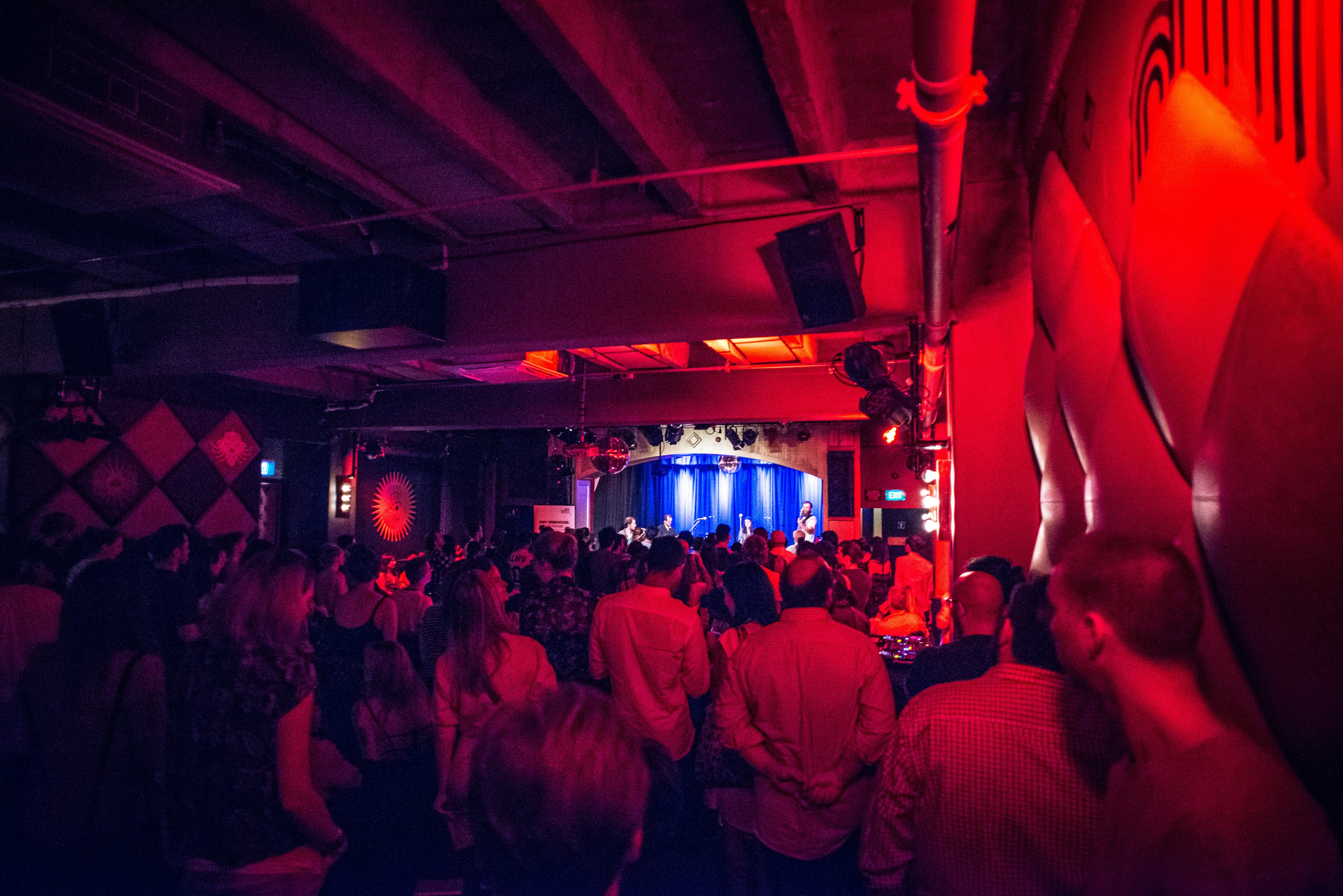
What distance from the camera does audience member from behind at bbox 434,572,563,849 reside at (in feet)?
8.75

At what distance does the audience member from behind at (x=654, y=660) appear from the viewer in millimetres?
3156

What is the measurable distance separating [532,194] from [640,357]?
450 centimetres

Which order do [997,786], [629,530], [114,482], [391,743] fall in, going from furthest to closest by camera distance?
1. [629,530]
2. [114,482]
3. [391,743]
4. [997,786]

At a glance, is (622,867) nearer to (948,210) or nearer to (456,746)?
(456,746)

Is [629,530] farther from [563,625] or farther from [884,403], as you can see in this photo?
[563,625]

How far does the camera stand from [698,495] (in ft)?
62.3

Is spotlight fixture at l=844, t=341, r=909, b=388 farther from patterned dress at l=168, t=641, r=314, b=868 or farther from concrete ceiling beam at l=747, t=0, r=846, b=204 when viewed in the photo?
patterned dress at l=168, t=641, r=314, b=868

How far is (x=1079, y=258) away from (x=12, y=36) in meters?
3.49

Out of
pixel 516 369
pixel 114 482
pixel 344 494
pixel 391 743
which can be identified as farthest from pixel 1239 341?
pixel 344 494

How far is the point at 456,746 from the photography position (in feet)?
8.94

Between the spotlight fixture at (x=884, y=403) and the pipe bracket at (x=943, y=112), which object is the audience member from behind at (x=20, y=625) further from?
the spotlight fixture at (x=884, y=403)

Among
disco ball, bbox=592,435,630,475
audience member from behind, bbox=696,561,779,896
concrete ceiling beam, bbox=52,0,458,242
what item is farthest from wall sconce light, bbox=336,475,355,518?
audience member from behind, bbox=696,561,779,896

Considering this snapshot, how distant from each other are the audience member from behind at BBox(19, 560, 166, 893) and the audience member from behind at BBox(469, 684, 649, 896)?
1461 millimetres

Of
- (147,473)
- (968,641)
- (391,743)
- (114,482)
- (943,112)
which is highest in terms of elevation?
(943,112)
